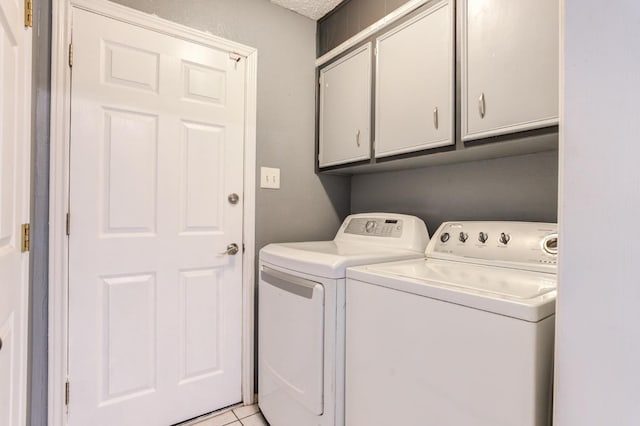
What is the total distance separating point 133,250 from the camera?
1.57 metres

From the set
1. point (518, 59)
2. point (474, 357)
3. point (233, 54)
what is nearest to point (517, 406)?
point (474, 357)

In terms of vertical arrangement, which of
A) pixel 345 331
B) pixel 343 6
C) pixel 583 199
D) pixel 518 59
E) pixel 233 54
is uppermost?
pixel 343 6

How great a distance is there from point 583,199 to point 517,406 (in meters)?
0.52

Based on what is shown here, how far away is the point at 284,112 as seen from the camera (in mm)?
2029

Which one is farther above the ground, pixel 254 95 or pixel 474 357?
pixel 254 95

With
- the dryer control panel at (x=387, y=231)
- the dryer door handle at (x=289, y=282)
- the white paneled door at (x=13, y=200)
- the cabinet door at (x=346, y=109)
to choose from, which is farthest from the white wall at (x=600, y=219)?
the white paneled door at (x=13, y=200)

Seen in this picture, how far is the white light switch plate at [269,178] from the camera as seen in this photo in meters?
1.95

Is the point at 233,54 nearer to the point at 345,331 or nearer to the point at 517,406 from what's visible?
the point at 345,331

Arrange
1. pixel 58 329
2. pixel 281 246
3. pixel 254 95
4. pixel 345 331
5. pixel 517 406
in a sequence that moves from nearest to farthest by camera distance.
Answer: pixel 517 406 → pixel 345 331 → pixel 58 329 → pixel 281 246 → pixel 254 95

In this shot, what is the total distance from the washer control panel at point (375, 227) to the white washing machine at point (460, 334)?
1.12 ft

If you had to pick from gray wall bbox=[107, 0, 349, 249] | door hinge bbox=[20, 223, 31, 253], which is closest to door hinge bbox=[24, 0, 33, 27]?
door hinge bbox=[20, 223, 31, 253]

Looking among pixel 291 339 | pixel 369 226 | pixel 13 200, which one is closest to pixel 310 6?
pixel 369 226

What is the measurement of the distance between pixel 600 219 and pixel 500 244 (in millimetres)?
820

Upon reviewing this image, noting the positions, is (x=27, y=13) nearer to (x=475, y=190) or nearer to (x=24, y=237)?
(x=24, y=237)
